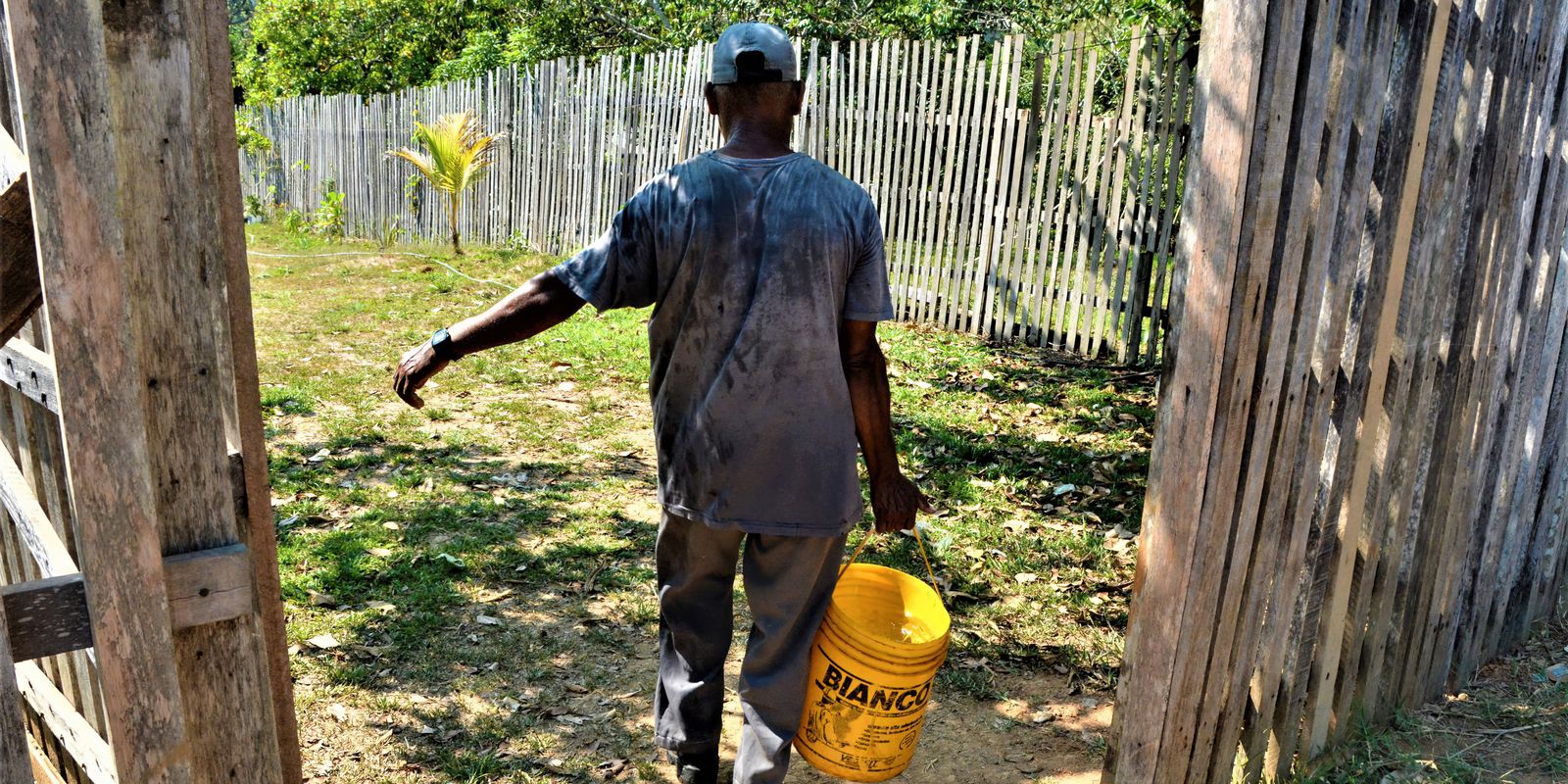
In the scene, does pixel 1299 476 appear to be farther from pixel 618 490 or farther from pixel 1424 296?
pixel 618 490

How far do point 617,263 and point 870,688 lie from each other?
130 cm

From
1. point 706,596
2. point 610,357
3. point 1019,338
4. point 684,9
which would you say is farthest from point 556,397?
point 684,9

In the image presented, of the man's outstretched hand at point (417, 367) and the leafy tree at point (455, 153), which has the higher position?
the leafy tree at point (455, 153)

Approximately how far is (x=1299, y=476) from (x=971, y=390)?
4873 millimetres

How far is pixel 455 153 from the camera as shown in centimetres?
1395

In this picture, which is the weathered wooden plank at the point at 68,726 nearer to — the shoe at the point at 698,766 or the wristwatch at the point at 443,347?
the wristwatch at the point at 443,347

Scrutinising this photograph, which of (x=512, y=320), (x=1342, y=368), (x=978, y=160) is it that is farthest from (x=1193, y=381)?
(x=978, y=160)

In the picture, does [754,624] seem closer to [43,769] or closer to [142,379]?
[142,379]

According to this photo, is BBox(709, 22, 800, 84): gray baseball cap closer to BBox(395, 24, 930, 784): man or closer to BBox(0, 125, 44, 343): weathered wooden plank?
BBox(395, 24, 930, 784): man

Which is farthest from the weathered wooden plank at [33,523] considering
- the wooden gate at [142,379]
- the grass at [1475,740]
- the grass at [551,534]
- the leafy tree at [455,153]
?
the leafy tree at [455,153]

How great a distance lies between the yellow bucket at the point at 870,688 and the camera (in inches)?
114

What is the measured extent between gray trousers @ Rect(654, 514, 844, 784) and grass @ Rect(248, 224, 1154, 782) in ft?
1.71

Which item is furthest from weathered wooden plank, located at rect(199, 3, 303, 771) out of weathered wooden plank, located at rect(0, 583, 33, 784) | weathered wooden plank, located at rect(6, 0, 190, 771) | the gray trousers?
the gray trousers

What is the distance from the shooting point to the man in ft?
9.22
